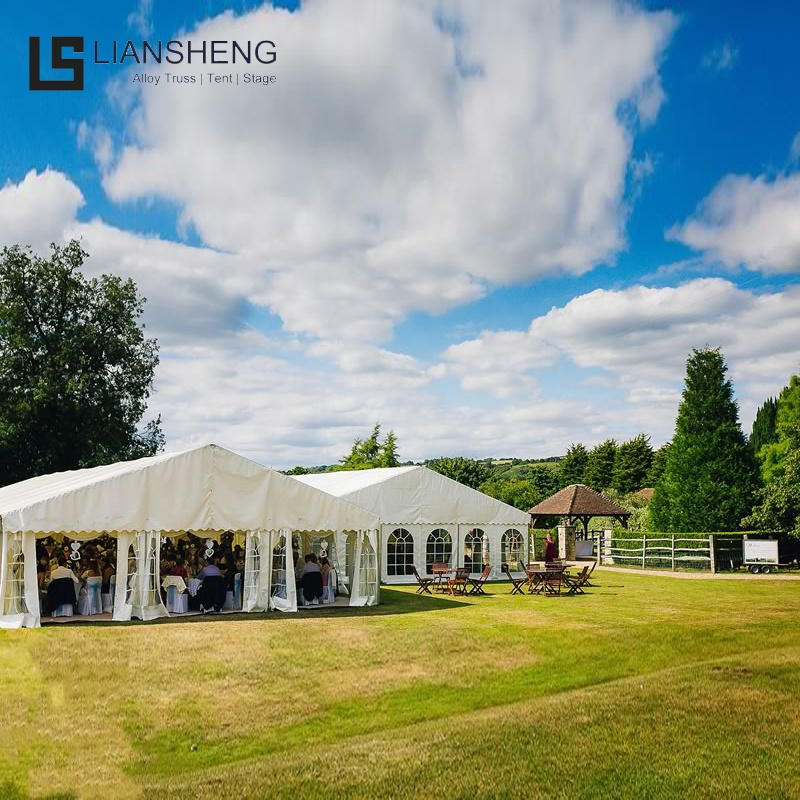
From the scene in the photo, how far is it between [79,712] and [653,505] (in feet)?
101

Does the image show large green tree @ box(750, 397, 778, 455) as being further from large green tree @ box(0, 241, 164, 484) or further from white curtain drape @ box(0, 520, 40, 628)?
white curtain drape @ box(0, 520, 40, 628)

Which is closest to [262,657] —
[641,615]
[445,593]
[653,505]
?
[641,615]

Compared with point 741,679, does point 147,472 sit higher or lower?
higher

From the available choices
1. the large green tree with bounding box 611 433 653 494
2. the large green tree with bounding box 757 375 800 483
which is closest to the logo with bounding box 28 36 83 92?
the large green tree with bounding box 757 375 800 483

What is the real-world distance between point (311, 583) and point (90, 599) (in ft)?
15.7

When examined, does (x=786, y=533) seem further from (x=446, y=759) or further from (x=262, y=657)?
(x=446, y=759)

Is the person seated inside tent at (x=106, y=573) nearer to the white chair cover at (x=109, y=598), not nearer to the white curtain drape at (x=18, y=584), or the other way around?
the white chair cover at (x=109, y=598)

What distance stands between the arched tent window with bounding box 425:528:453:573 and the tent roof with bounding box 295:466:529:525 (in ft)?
1.38

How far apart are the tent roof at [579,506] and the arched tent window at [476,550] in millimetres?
12100

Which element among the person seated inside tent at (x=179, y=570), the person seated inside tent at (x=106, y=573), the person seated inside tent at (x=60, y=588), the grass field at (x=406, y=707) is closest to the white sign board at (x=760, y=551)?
the grass field at (x=406, y=707)

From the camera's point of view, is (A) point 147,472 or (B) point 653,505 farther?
(B) point 653,505

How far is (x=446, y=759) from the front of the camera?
8.07 metres

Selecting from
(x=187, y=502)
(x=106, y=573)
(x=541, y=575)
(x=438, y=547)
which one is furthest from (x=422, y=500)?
(x=106, y=573)

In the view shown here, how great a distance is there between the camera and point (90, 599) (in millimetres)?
16469
